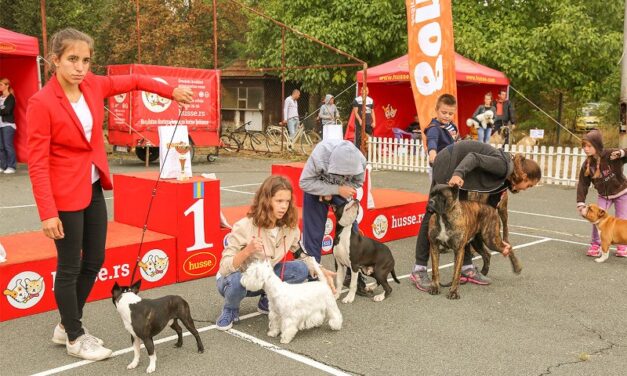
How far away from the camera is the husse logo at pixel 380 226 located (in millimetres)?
7305

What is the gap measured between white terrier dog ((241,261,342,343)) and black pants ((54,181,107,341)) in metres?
1.01

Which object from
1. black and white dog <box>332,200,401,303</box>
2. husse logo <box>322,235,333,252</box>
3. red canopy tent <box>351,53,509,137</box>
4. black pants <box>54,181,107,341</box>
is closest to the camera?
black pants <box>54,181,107,341</box>

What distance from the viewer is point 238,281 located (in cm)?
434

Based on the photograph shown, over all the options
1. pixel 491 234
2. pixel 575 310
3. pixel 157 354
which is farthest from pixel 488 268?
pixel 157 354

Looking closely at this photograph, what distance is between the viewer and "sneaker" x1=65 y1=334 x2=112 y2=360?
3.87m

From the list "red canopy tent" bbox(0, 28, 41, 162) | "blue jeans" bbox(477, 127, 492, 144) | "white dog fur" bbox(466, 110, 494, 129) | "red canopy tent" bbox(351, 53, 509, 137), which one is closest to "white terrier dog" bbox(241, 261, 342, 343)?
"red canopy tent" bbox(0, 28, 41, 162)

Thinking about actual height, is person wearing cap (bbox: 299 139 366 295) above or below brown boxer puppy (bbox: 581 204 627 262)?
above

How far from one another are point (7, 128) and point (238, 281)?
11297 millimetres

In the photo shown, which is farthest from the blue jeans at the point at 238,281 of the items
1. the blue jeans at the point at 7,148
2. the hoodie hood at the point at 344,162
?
the blue jeans at the point at 7,148

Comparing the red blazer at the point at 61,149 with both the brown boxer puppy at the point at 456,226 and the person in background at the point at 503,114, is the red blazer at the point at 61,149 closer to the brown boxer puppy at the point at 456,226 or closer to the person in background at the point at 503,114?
the brown boxer puppy at the point at 456,226

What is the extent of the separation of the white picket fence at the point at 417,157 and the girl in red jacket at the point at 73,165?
1175 centimetres

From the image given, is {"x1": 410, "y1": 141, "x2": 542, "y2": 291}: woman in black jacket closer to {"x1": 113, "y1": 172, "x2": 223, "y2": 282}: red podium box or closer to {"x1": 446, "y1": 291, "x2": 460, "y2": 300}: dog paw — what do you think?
{"x1": 446, "y1": 291, "x2": 460, "y2": 300}: dog paw

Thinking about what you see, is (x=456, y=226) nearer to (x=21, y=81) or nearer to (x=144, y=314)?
(x=144, y=314)

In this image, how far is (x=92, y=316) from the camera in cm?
473
